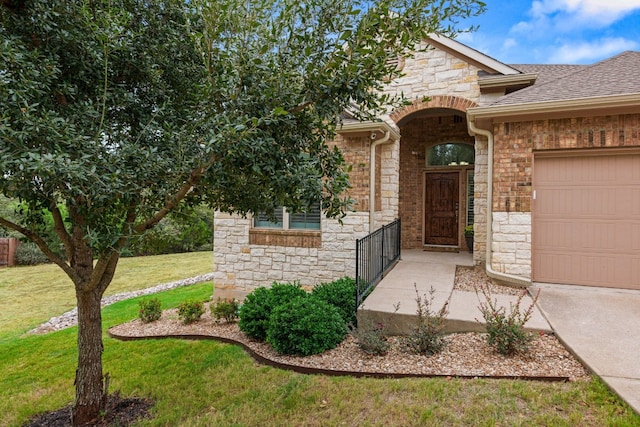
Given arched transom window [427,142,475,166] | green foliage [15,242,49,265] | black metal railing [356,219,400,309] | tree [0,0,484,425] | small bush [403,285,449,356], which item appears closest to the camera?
tree [0,0,484,425]

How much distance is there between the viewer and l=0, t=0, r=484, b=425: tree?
2311 mm

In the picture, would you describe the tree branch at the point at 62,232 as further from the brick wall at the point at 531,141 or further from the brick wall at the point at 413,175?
the brick wall at the point at 413,175

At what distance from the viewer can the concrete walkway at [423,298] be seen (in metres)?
4.34

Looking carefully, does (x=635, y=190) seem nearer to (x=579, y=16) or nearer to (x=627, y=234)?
(x=627, y=234)

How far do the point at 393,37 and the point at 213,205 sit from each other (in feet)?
7.85

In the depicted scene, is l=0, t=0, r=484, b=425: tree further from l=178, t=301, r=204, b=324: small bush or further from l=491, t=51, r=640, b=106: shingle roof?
l=491, t=51, r=640, b=106: shingle roof

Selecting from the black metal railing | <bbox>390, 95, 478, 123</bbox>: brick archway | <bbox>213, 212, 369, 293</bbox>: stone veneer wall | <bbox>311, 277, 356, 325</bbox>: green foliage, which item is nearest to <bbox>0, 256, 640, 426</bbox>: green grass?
<bbox>311, 277, 356, 325</bbox>: green foliage

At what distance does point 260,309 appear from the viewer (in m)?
5.08

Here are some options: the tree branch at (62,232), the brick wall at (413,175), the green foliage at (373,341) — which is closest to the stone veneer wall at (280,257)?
the green foliage at (373,341)

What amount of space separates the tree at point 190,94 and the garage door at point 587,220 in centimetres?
431

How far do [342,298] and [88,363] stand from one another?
10.1 feet

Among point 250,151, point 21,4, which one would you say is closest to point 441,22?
point 250,151

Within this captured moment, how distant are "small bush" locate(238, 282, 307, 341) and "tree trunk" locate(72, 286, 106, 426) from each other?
1.99 metres

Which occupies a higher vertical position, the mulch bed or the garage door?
the garage door
